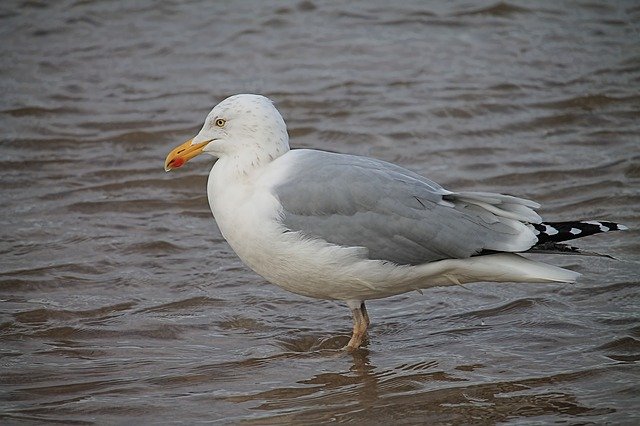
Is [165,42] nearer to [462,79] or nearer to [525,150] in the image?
[462,79]

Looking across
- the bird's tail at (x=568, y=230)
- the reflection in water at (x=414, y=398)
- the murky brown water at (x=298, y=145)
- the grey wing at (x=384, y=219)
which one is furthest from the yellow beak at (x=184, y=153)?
the bird's tail at (x=568, y=230)

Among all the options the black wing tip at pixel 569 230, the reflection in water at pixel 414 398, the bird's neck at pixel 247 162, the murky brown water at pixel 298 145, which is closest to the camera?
the reflection in water at pixel 414 398

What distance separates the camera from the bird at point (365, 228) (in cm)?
535

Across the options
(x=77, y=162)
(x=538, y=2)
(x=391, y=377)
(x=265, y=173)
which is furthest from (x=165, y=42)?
(x=391, y=377)

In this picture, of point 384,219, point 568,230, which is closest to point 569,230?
point 568,230

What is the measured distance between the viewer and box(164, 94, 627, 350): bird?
17.6 feet

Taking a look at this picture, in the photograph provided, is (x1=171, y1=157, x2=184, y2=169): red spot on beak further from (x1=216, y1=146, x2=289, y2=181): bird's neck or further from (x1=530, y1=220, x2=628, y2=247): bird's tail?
(x1=530, y1=220, x2=628, y2=247): bird's tail

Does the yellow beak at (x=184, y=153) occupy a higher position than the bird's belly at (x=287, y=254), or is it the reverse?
the yellow beak at (x=184, y=153)

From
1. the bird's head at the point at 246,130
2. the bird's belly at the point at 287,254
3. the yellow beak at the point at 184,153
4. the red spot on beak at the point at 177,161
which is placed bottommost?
the bird's belly at the point at 287,254

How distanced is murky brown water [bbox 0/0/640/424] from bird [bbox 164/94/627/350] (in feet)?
1.42

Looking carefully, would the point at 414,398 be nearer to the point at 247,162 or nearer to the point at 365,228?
the point at 365,228

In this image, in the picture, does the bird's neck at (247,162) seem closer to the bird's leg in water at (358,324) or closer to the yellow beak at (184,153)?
the yellow beak at (184,153)

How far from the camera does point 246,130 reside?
18.5 ft

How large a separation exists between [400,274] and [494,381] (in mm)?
777
